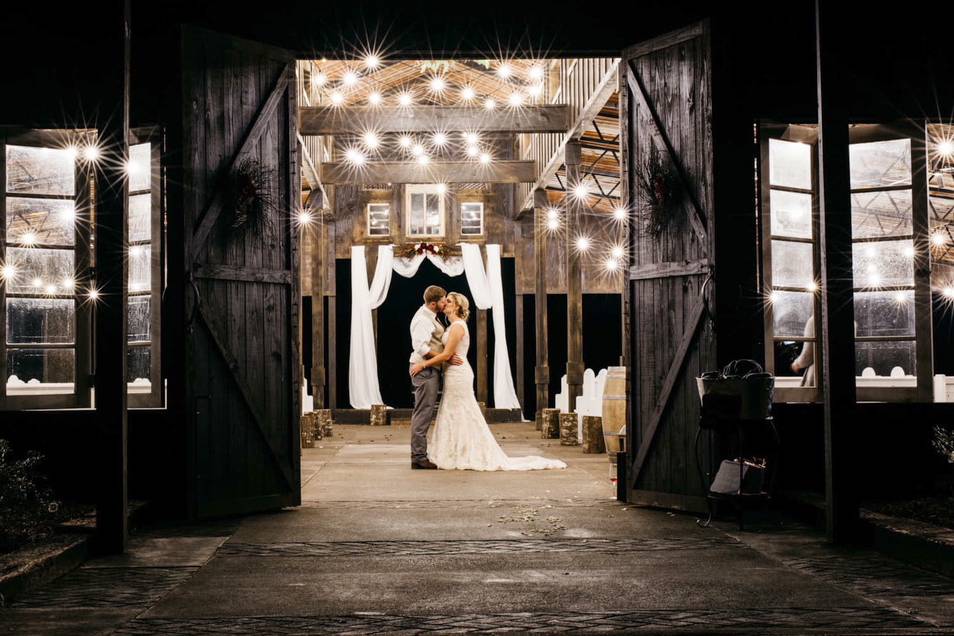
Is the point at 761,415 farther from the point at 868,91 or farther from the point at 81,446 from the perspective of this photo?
the point at 81,446

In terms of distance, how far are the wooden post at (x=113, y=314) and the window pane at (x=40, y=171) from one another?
186cm

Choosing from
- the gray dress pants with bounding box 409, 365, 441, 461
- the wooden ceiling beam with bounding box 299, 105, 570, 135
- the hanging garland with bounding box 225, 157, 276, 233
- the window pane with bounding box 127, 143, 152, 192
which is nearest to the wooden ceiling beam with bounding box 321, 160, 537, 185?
the wooden ceiling beam with bounding box 299, 105, 570, 135

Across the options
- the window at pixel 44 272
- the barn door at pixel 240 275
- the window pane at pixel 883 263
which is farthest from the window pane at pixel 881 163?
the window at pixel 44 272

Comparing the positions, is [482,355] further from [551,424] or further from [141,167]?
A: [141,167]

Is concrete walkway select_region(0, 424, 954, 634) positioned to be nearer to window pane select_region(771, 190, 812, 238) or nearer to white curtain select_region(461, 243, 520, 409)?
window pane select_region(771, 190, 812, 238)

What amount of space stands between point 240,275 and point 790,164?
3859 mm

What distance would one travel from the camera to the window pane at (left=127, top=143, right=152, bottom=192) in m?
7.18

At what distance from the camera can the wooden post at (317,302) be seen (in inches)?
649

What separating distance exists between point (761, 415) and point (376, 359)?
13800mm

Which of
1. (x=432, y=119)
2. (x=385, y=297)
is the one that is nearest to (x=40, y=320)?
(x=432, y=119)

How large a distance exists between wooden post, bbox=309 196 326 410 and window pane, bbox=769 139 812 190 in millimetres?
10082

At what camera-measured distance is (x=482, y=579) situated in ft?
15.9

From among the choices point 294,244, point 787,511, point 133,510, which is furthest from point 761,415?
point 133,510

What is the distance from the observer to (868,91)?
23.9 feet
